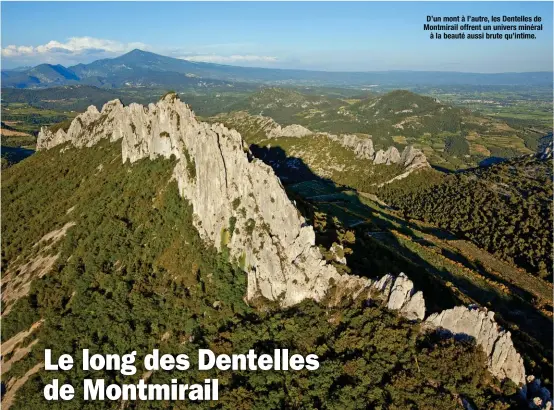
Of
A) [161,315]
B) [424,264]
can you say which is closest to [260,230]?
[161,315]

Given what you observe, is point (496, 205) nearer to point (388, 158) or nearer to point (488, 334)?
point (388, 158)

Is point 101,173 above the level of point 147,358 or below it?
above

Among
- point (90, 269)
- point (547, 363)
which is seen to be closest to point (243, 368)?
point (547, 363)

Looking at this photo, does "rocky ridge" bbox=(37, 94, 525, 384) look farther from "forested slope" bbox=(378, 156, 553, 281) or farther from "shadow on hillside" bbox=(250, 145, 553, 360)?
"forested slope" bbox=(378, 156, 553, 281)

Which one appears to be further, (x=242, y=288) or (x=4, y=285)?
(x=4, y=285)

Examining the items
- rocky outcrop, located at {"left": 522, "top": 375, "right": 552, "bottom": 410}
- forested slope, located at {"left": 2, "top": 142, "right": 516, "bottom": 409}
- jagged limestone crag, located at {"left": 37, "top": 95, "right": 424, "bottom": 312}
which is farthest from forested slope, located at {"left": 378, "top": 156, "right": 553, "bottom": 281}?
jagged limestone crag, located at {"left": 37, "top": 95, "right": 424, "bottom": 312}

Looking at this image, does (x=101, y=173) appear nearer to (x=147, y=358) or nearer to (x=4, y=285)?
(x=4, y=285)

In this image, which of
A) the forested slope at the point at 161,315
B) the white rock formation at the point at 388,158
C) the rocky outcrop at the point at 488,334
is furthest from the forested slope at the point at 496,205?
the forested slope at the point at 161,315

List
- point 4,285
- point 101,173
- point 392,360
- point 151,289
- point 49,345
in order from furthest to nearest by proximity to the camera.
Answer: point 101,173 → point 4,285 → point 151,289 → point 49,345 → point 392,360
